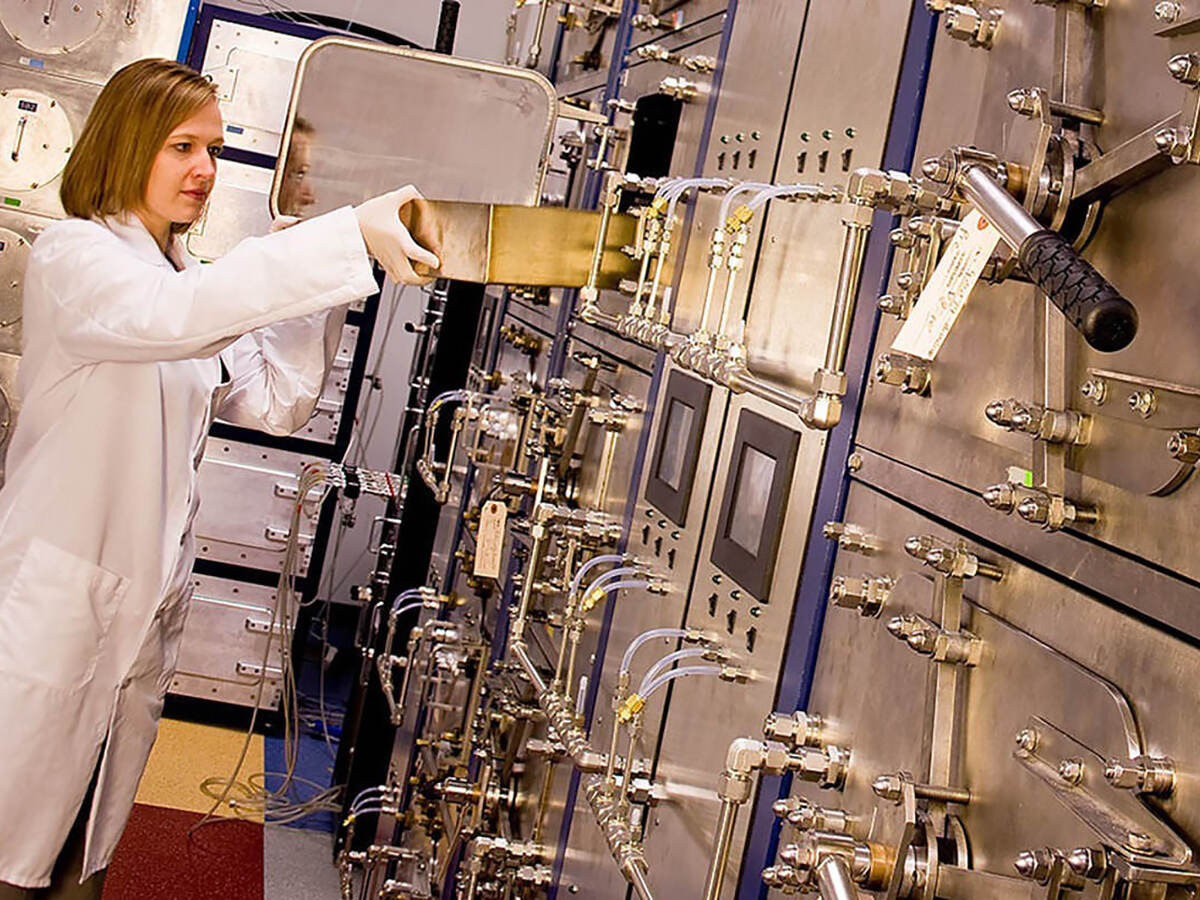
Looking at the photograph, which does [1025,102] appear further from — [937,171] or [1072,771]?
[1072,771]

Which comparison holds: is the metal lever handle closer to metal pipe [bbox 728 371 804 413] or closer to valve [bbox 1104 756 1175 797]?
valve [bbox 1104 756 1175 797]

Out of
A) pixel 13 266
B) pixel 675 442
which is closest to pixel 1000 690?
pixel 675 442

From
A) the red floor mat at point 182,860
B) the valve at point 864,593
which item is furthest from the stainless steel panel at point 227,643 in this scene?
the valve at point 864,593

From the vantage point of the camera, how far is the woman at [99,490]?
2451mm

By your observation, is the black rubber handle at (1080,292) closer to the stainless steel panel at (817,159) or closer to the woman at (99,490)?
the stainless steel panel at (817,159)

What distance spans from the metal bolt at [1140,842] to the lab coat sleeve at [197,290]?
1.49 m

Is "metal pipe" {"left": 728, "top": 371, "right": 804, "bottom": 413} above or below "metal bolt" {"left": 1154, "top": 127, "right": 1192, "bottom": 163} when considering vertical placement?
below

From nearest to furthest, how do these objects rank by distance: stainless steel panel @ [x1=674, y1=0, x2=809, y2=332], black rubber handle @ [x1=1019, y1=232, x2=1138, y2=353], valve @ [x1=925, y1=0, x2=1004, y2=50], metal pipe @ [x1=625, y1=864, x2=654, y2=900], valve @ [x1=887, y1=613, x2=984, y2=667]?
black rubber handle @ [x1=1019, y1=232, x2=1138, y2=353] < valve @ [x1=887, y1=613, x2=984, y2=667] < valve @ [x1=925, y1=0, x2=1004, y2=50] < metal pipe @ [x1=625, y1=864, x2=654, y2=900] < stainless steel panel @ [x1=674, y1=0, x2=809, y2=332]

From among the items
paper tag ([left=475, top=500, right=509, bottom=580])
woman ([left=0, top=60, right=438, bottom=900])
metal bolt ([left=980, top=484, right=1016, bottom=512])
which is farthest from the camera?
paper tag ([left=475, top=500, right=509, bottom=580])

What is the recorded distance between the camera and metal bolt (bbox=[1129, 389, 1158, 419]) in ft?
2.78

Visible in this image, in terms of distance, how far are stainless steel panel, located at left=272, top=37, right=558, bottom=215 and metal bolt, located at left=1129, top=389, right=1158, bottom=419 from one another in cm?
156

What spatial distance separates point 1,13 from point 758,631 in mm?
3904

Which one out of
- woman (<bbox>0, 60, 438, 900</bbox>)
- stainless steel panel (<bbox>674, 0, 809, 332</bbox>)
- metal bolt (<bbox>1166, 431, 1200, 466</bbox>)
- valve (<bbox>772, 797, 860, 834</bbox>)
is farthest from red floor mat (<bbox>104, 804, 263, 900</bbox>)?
metal bolt (<bbox>1166, 431, 1200, 466</bbox>)

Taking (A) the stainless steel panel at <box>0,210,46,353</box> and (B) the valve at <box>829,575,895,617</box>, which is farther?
(A) the stainless steel panel at <box>0,210,46,353</box>
